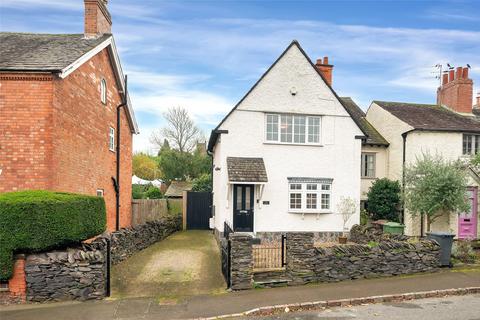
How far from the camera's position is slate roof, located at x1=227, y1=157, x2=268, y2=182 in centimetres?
1582

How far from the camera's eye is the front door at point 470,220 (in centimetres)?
1902

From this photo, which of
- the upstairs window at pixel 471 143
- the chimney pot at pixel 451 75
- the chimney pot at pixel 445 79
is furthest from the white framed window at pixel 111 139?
the chimney pot at pixel 445 79

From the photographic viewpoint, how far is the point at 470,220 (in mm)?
19172

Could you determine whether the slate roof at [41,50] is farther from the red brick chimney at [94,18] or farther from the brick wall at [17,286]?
the brick wall at [17,286]

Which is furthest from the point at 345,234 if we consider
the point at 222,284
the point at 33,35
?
the point at 33,35

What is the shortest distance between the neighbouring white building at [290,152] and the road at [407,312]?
814 cm

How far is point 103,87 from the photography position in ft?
53.1

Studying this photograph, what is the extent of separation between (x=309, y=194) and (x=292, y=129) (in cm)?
330

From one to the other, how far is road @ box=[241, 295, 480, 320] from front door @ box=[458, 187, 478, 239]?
11.2m

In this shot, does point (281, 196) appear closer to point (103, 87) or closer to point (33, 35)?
point (103, 87)

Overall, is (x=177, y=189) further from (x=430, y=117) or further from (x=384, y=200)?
(x=430, y=117)

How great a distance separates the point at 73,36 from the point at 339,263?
1439cm

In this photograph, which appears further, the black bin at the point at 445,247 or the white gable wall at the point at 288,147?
the white gable wall at the point at 288,147

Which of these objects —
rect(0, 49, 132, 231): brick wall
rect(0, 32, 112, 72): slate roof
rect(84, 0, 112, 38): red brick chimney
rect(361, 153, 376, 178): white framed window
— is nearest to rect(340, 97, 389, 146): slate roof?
rect(361, 153, 376, 178): white framed window
